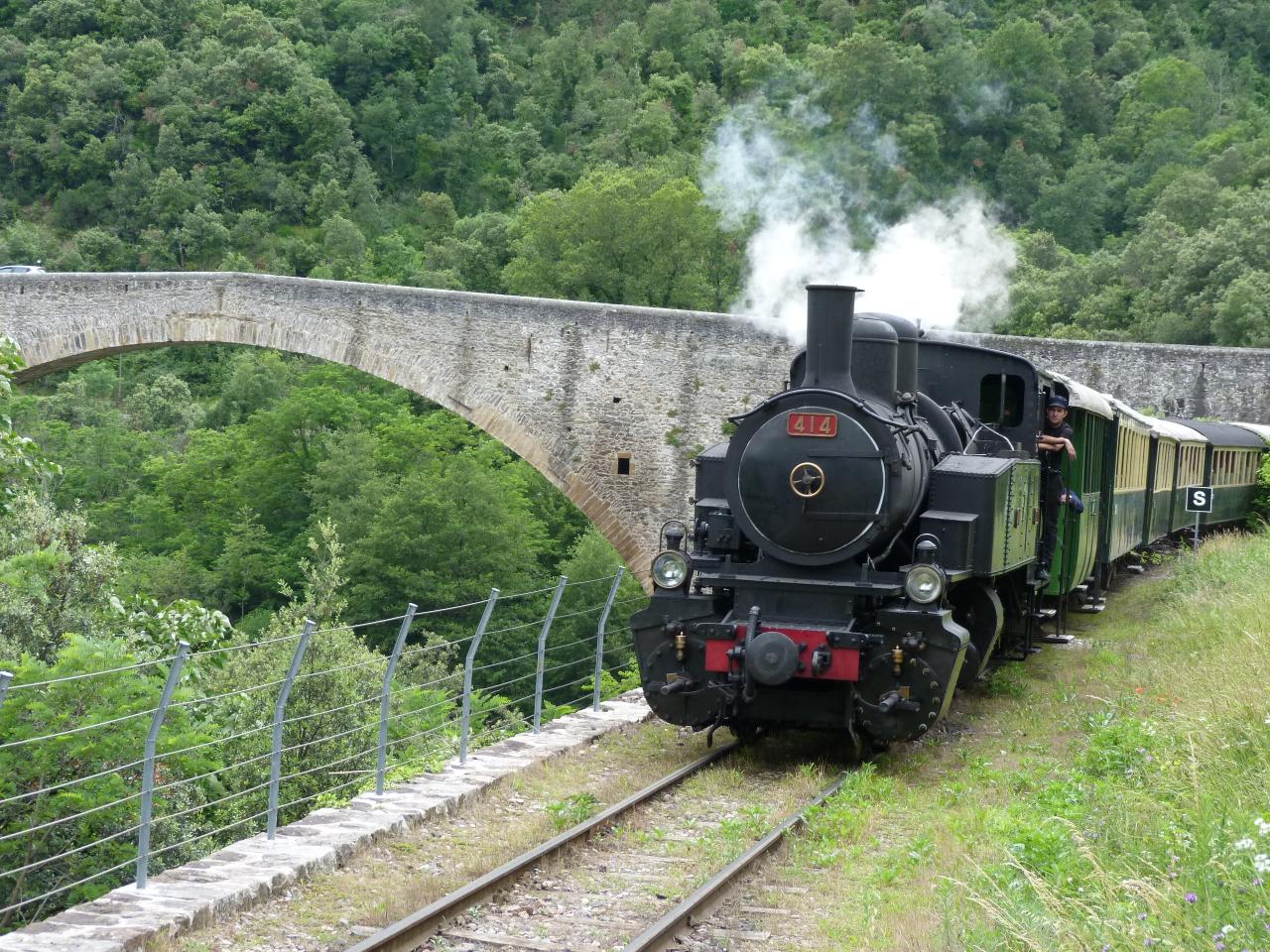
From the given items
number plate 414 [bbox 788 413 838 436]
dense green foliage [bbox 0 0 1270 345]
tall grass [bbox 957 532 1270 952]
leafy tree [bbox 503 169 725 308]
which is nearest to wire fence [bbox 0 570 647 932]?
number plate 414 [bbox 788 413 838 436]

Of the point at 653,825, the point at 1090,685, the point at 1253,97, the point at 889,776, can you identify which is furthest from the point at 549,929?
the point at 1253,97

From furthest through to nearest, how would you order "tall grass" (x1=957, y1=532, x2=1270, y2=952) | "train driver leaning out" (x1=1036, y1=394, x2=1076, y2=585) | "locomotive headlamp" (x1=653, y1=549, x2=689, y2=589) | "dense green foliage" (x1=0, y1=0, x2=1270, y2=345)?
"dense green foliage" (x1=0, y1=0, x2=1270, y2=345) → "train driver leaning out" (x1=1036, y1=394, x2=1076, y2=585) → "locomotive headlamp" (x1=653, y1=549, x2=689, y2=589) → "tall grass" (x1=957, y1=532, x2=1270, y2=952)

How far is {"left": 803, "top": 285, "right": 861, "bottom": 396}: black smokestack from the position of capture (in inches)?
278

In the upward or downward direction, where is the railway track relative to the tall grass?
downward

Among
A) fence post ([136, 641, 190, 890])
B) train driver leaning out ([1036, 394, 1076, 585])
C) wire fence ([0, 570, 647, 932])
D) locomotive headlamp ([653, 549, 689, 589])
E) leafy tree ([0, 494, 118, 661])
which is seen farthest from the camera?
leafy tree ([0, 494, 118, 661])

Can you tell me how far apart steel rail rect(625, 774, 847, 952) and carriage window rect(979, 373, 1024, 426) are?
3458mm

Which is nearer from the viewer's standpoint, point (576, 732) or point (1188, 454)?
point (576, 732)

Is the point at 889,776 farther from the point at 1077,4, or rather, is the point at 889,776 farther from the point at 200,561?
the point at 1077,4

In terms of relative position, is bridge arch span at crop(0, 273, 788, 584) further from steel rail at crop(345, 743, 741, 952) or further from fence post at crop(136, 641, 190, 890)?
fence post at crop(136, 641, 190, 890)

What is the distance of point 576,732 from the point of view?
764cm

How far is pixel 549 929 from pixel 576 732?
311 cm

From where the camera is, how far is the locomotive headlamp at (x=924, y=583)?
21.8ft

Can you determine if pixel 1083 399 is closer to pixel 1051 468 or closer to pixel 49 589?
pixel 1051 468

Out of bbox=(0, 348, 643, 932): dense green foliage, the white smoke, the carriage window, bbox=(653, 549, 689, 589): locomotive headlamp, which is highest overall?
the white smoke
